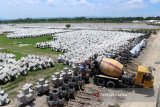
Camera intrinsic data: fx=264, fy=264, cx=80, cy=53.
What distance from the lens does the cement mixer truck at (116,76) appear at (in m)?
20.8

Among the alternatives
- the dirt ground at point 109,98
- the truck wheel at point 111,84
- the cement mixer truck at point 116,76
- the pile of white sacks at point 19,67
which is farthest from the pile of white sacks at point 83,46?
the dirt ground at point 109,98

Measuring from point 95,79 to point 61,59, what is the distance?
8930 millimetres

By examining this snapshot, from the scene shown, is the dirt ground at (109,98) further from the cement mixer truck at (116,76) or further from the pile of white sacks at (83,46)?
the pile of white sacks at (83,46)

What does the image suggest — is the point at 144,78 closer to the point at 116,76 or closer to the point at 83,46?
the point at 116,76

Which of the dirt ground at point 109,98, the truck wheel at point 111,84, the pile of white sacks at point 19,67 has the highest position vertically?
the pile of white sacks at point 19,67

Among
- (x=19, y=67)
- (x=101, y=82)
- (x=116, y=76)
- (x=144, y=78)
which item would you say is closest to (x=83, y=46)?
(x=19, y=67)

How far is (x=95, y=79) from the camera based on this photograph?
22.4m

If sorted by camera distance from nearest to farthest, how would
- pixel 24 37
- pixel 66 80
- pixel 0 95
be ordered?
1. pixel 0 95
2. pixel 66 80
3. pixel 24 37

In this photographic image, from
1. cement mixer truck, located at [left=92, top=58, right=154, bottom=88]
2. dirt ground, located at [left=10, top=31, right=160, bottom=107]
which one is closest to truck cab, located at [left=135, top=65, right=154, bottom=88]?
cement mixer truck, located at [left=92, top=58, right=154, bottom=88]

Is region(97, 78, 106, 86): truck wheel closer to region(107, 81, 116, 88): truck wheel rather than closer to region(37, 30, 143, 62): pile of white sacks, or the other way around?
region(107, 81, 116, 88): truck wheel

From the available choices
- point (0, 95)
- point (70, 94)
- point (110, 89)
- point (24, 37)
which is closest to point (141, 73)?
point (110, 89)

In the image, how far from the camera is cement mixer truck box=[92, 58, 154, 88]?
2077 centimetres

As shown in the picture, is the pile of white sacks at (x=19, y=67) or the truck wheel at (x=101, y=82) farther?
the pile of white sacks at (x=19, y=67)

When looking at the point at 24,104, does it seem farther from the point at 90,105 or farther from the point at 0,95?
the point at 90,105
